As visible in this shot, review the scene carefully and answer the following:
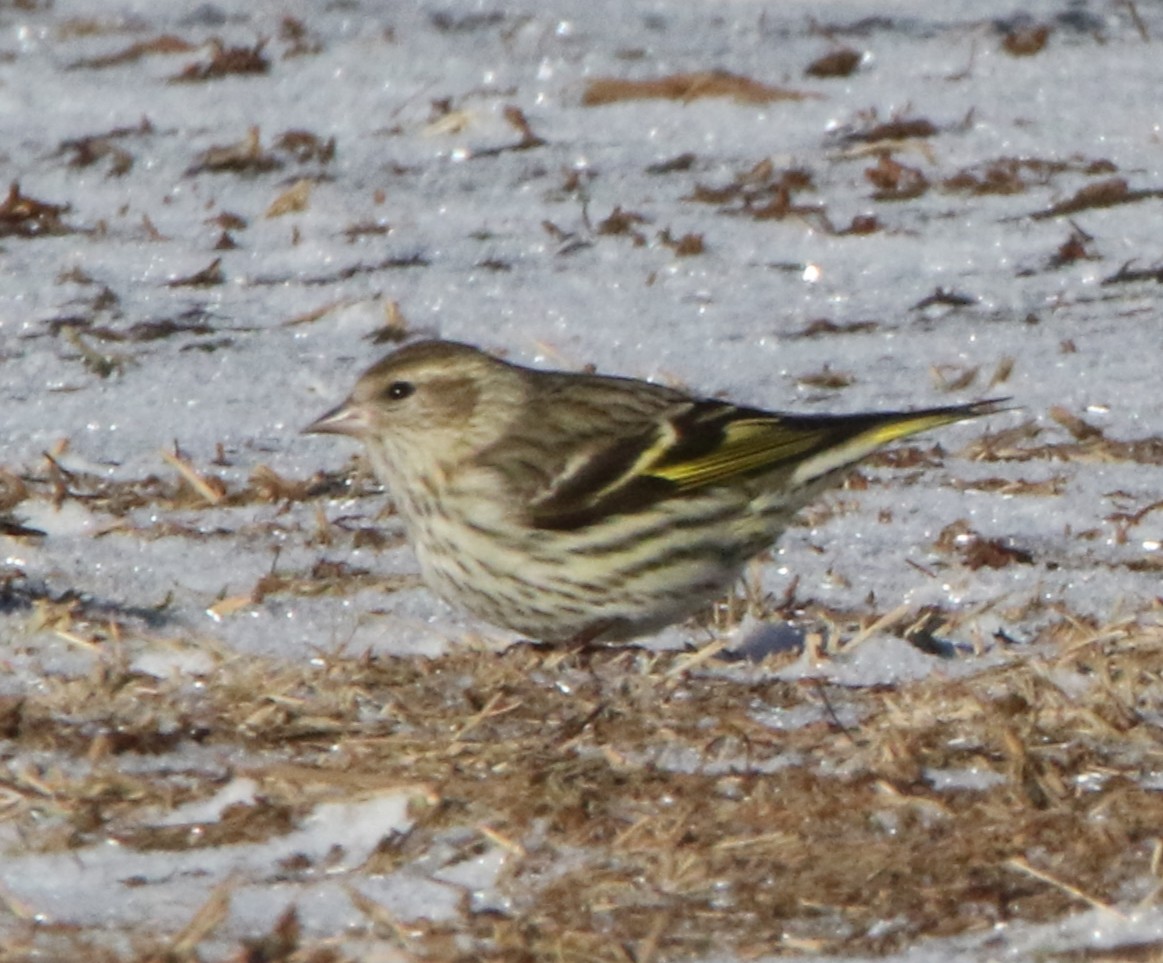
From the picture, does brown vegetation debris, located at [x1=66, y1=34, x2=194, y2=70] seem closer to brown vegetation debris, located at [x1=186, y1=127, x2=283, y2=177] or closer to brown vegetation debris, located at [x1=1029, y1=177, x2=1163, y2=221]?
brown vegetation debris, located at [x1=186, y1=127, x2=283, y2=177]

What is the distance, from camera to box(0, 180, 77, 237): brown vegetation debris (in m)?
8.60

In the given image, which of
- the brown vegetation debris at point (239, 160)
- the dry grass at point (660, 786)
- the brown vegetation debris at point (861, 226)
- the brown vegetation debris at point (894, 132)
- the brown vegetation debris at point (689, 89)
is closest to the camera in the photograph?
the dry grass at point (660, 786)

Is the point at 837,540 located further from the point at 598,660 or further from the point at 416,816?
the point at 416,816

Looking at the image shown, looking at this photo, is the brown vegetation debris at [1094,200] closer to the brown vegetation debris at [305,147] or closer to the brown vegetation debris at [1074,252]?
the brown vegetation debris at [1074,252]

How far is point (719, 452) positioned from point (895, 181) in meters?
3.12

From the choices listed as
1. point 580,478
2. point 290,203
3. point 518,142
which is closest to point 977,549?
point 580,478

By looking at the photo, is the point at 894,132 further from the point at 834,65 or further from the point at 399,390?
the point at 399,390

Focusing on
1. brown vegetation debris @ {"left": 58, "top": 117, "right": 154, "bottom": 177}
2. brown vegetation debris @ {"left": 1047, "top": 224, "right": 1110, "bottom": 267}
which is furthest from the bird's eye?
brown vegetation debris @ {"left": 58, "top": 117, "right": 154, "bottom": 177}

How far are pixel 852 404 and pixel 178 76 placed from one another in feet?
12.0

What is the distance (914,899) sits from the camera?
4.00 m

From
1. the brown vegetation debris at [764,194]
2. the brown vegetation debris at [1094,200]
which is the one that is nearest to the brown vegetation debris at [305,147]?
the brown vegetation debris at [764,194]

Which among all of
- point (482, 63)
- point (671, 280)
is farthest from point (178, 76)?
point (671, 280)

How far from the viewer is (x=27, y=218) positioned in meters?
8.65

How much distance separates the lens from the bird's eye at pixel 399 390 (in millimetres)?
6254
